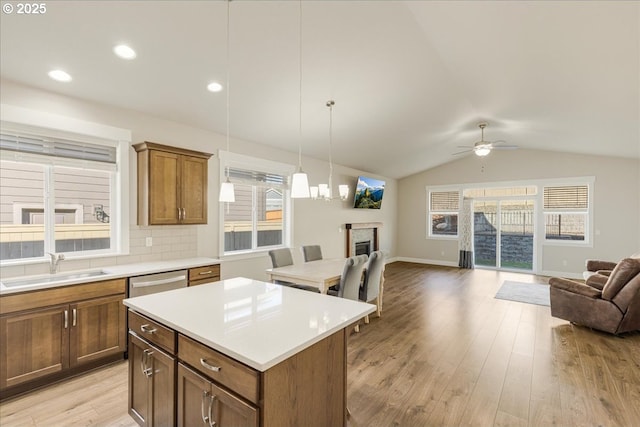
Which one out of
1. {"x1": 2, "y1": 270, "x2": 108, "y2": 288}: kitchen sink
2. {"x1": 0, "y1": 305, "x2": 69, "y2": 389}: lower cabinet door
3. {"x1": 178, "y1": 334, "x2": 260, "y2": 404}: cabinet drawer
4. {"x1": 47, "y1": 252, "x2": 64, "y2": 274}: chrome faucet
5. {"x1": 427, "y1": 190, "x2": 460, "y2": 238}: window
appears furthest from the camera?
{"x1": 427, "y1": 190, "x2": 460, "y2": 238}: window

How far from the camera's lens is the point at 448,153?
758 cm

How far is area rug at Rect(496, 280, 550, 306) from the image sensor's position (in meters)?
5.13

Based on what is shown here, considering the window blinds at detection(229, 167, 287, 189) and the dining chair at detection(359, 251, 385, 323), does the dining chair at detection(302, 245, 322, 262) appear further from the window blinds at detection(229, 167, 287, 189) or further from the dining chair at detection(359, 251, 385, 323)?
the window blinds at detection(229, 167, 287, 189)

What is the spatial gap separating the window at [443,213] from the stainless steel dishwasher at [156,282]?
7.45 metres

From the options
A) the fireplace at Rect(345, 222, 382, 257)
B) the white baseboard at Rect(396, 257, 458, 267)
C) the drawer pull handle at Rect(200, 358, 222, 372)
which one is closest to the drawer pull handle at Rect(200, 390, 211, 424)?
the drawer pull handle at Rect(200, 358, 222, 372)

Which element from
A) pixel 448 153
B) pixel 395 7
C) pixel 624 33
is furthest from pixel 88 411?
pixel 448 153

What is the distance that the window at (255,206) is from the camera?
4.64 metres

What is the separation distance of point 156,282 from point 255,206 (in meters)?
2.22

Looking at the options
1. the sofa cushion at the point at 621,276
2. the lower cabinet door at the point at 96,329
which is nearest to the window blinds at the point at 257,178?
the lower cabinet door at the point at 96,329

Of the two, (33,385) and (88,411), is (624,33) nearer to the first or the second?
(88,411)

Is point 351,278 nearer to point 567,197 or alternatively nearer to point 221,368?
point 221,368

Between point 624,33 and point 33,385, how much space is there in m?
5.65

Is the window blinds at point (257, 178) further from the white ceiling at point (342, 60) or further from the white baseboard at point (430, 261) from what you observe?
the white baseboard at point (430, 261)

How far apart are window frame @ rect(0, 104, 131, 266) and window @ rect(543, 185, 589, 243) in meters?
8.69
